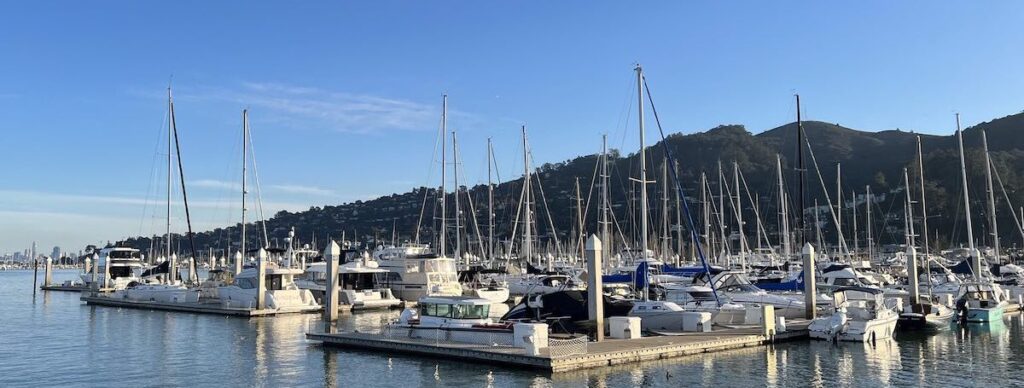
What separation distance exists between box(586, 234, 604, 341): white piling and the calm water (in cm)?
287

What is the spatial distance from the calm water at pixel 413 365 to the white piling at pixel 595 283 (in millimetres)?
2868

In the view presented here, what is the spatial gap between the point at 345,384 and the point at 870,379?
15756 mm

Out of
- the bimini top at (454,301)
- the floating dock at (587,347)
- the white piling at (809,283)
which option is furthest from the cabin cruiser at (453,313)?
the white piling at (809,283)

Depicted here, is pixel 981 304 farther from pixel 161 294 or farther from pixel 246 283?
pixel 161 294

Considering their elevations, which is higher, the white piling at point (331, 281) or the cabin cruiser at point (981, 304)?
the white piling at point (331, 281)

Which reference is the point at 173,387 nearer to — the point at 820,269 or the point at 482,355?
the point at 482,355

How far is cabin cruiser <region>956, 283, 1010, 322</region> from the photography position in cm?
3900

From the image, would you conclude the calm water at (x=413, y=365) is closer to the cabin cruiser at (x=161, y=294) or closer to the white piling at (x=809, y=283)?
the white piling at (x=809, y=283)

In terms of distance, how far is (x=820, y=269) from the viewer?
51312 millimetres

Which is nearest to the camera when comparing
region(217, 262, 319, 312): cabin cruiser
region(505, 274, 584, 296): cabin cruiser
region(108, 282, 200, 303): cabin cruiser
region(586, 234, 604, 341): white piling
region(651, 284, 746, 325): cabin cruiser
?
region(586, 234, 604, 341): white piling

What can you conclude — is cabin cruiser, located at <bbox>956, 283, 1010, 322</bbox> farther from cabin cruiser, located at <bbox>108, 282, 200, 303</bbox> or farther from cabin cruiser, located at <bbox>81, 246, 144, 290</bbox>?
cabin cruiser, located at <bbox>81, 246, 144, 290</bbox>

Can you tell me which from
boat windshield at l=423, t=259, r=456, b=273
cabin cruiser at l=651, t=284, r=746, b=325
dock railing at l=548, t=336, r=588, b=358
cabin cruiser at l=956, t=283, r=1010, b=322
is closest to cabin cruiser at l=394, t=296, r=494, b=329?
dock railing at l=548, t=336, r=588, b=358

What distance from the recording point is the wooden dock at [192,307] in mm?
46156

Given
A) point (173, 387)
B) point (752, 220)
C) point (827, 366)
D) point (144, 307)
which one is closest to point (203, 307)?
point (144, 307)
